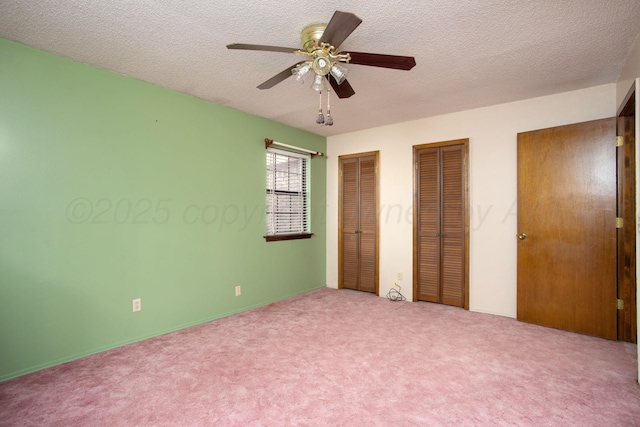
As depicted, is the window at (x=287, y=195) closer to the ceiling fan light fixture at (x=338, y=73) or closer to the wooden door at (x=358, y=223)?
the wooden door at (x=358, y=223)

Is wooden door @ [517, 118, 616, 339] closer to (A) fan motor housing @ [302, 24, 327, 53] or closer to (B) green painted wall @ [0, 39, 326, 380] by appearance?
(A) fan motor housing @ [302, 24, 327, 53]

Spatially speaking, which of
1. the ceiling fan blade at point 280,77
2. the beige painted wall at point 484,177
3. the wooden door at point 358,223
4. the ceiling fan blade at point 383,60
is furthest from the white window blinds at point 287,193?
the ceiling fan blade at point 383,60

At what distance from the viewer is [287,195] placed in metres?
4.49

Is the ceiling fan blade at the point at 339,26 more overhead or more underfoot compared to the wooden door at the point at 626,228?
more overhead

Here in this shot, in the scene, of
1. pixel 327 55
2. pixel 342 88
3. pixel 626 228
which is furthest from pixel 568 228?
pixel 327 55

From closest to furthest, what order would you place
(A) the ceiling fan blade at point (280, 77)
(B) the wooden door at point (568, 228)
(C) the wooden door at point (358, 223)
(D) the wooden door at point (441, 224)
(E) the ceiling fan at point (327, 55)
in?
(E) the ceiling fan at point (327, 55), (A) the ceiling fan blade at point (280, 77), (B) the wooden door at point (568, 228), (D) the wooden door at point (441, 224), (C) the wooden door at point (358, 223)

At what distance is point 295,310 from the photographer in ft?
12.6

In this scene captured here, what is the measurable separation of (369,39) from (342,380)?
2.40 meters

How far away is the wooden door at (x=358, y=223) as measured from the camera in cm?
464

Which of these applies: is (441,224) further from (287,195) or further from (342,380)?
(342,380)

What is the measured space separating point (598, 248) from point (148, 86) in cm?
445

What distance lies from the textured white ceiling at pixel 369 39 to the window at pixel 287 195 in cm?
121

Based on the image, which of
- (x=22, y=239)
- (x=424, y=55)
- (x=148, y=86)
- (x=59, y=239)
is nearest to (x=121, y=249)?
(x=59, y=239)

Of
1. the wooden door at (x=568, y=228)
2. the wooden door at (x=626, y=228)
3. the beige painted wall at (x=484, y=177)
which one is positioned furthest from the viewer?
the beige painted wall at (x=484, y=177)
